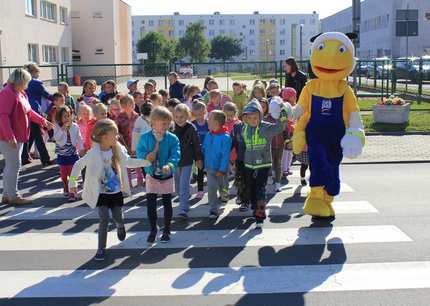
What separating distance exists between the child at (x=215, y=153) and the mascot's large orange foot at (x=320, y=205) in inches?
47.4

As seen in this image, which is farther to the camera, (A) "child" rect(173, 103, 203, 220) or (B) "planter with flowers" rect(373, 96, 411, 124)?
(B) "planter with flowers" rect(373, 96, 411, 124)

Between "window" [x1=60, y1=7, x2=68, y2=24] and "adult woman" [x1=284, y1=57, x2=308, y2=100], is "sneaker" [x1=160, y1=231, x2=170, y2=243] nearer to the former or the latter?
"adult woman" [x1=284, y1=57, x2=308, y2=100]

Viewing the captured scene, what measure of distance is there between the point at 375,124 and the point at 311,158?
31.8ft

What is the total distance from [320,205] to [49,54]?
41754mm

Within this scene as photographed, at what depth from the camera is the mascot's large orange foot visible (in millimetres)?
7301

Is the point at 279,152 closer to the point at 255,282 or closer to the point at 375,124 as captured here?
the point at 255,282

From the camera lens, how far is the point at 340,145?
23.7 feet

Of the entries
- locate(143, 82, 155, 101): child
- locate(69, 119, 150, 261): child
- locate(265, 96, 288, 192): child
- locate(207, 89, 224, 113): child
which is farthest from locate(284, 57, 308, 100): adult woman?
locate(69, 119, 150, 261): child

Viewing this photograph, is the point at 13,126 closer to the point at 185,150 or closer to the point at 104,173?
the point at 185,150

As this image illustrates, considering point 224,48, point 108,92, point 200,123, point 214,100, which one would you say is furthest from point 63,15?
point 224,48

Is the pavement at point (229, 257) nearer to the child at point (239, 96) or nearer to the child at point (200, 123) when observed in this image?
the child at point (200, 123)

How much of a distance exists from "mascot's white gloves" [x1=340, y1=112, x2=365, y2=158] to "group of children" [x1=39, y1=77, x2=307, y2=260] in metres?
0.82

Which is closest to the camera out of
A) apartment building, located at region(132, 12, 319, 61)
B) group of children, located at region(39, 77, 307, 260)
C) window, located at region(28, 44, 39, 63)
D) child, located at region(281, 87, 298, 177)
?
group of children, located at region(39, 77, 307, 260)

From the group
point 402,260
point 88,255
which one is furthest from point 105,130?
point 402,260
